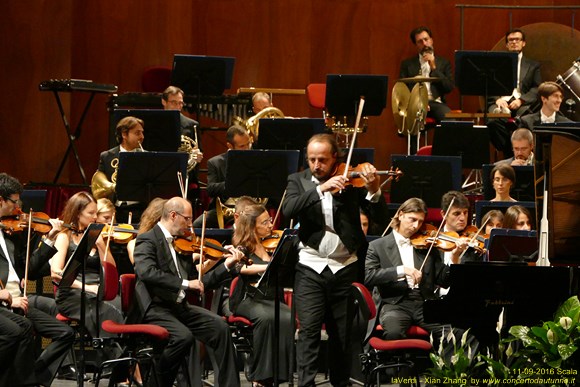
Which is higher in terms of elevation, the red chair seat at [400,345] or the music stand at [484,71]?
the music stand at [484,71]

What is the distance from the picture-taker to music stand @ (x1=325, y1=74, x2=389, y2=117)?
9211 mm

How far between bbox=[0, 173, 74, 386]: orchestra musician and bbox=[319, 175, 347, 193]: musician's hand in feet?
5.83

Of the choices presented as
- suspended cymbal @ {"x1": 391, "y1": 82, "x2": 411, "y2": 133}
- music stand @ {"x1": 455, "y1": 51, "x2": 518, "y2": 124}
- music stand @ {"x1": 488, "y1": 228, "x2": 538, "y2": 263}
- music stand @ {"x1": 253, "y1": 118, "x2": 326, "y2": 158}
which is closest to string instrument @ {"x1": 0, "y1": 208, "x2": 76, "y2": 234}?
music stand @ {"x1": 253, "y1": 118, "x2": 326, "y2": 158}

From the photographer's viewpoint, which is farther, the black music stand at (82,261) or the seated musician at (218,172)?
the seated musician at (218,172)

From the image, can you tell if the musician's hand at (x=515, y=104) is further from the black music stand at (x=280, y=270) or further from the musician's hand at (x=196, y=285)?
the musician's hand at (x=196, y=285)

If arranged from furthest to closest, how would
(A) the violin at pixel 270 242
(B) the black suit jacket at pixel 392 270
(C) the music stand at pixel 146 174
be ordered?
(C) the music stand at pixel 146 174
(A) the violin at pixel 270 242
(B) the black suit jacket at pixel 392 270

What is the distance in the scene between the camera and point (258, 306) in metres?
6.78

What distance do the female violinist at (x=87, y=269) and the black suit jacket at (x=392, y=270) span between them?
1601 millimetres

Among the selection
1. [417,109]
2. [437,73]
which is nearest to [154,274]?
[417,109]

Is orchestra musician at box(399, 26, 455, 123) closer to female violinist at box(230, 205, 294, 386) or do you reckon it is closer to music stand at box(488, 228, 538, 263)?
female violinist at box(230, 205, 294, 386)

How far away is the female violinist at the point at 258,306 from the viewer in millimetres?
6598

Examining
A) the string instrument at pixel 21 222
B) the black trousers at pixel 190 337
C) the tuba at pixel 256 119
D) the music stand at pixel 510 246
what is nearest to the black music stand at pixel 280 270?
the black trousers at pixel 190 337

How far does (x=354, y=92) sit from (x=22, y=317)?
395 centimetres

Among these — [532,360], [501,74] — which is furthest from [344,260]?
[501,74]
